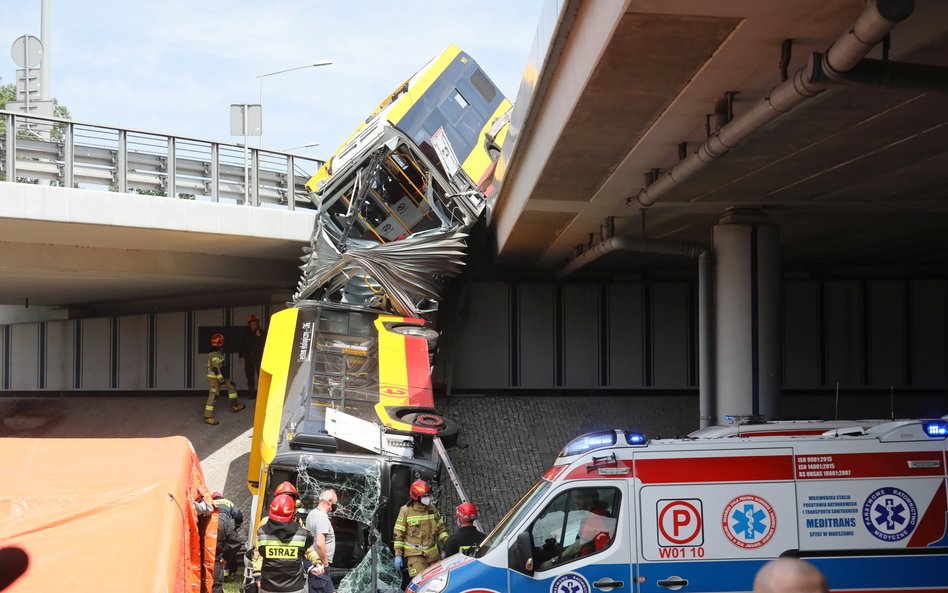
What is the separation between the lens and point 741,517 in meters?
7.70

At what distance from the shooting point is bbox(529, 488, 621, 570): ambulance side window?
784 centimetres

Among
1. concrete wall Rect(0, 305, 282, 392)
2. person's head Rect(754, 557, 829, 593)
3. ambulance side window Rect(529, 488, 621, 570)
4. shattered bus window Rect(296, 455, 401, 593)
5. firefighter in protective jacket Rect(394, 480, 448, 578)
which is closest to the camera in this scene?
person's head Rect(754, 557, 829, 593)

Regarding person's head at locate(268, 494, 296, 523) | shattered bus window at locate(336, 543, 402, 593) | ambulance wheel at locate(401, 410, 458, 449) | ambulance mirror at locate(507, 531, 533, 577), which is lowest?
shattered bus window at locate(336, 543, 402, 593)

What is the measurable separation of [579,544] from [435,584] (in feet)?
4.10

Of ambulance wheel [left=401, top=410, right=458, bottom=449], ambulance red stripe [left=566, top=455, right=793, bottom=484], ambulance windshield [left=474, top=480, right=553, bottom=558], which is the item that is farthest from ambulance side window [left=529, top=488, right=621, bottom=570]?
ambulance wheel [left=401, top=410, right=458, bottom=449]

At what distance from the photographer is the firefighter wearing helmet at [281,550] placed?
8.89 metres

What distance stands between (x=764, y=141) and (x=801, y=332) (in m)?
15.0

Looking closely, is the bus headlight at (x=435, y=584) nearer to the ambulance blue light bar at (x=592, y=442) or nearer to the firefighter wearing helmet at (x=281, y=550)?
the firefighter wearing helmet at (x=281, y=550)

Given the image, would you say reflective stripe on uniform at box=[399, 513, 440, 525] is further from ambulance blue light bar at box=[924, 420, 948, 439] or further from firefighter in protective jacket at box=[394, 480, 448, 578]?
ambulance blue light bar at box=[924, 420, 948, 439]

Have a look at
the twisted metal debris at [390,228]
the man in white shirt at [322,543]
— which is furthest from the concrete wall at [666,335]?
the man in white shirt at [322,543]

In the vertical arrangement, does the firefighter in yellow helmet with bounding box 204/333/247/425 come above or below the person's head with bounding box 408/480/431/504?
above

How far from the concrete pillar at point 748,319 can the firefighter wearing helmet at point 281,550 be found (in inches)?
282

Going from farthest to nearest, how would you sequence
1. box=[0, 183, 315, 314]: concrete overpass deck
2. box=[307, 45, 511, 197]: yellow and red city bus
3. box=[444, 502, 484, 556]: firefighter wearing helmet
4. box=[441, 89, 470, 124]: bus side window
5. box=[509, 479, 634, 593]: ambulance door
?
box=[441, 89, 470, 124]: bus side window < box=[307, 45, 511, 197]: yellow and red city bus < box=[0, 183, 315, 314]: concrete overpass deck < box=[444, 502, 484, 556]: firefighter wearing helmet < box=[509, 479, 634, 593]: ambulance door

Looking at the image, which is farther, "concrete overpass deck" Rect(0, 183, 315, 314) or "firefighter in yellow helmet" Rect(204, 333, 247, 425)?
"firefighter in yellow helmet" Rect(204, 333, 247, 425)
